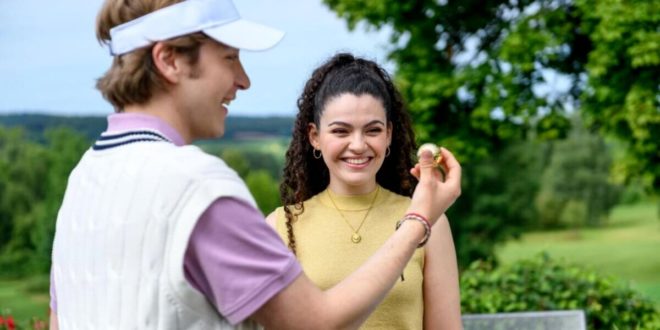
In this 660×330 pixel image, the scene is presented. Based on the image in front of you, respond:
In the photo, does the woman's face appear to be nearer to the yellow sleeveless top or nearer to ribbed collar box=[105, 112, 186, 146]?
the yellow sleeveless top

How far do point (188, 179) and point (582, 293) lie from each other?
5057mm

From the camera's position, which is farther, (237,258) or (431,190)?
(431,190)

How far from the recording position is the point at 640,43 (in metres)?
14.6

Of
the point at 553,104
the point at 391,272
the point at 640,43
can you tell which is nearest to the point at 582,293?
the point at 391,272

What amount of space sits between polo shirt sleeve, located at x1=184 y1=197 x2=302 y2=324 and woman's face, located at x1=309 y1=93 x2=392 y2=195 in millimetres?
1152

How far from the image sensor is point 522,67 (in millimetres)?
16156

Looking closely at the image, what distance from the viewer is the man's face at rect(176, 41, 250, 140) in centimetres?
200

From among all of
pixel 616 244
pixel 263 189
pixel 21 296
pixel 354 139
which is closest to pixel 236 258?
pixel 354 139

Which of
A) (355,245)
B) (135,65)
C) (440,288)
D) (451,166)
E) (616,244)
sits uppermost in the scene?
(135,65)

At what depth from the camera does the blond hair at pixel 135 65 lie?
1.99 metres

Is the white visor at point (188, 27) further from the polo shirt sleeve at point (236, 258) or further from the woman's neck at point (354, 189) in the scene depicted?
the woman's neck at point (354, 189)

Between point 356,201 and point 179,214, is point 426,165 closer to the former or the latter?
point 179,214

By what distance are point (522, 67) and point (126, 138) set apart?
1468cm

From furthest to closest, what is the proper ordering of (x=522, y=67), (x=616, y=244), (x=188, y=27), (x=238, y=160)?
(x=616, y=244) → (x=238, y=160) → (x=522, y=67) → (x=188, y=27)
